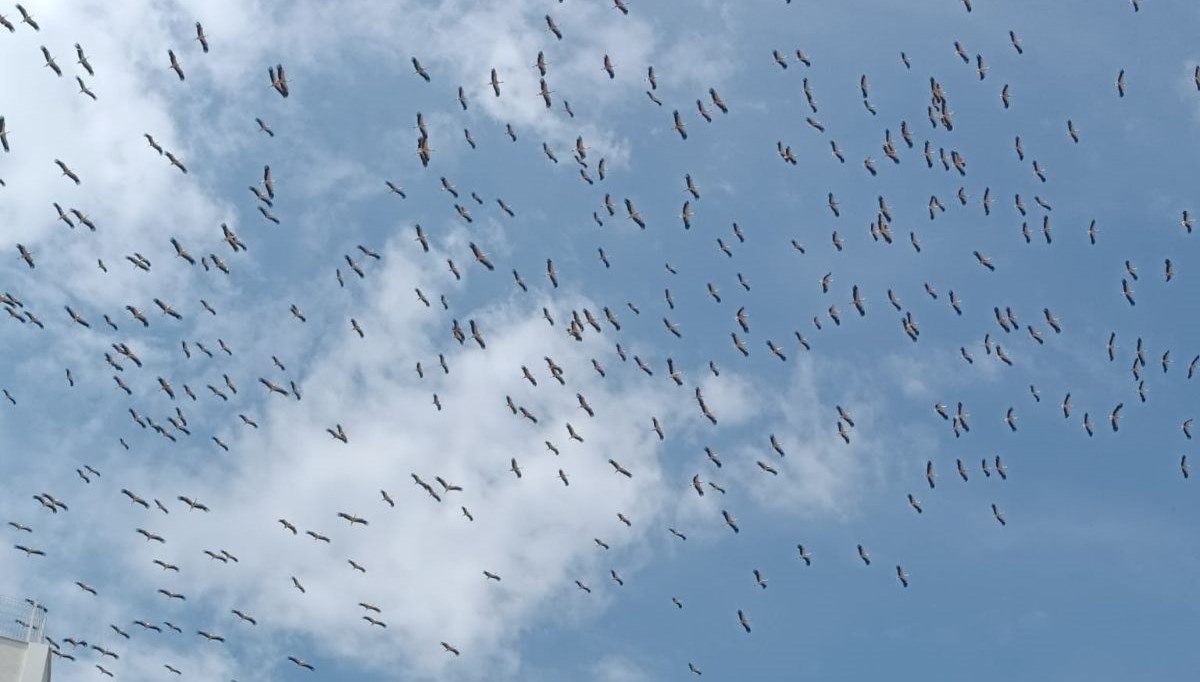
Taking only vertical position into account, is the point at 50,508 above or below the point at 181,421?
below

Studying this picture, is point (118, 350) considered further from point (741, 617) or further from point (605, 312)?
point (741, 617)

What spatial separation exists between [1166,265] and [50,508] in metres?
52.5

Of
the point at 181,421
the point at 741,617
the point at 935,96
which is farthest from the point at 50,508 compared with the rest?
the point at 935,96

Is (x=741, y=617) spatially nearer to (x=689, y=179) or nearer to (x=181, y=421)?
(x=689, y=179)

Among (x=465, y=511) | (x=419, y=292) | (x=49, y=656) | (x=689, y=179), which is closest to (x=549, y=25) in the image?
(x=689, y=179)

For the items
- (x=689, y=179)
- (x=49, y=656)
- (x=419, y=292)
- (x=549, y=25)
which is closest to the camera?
(x=49, y=656)

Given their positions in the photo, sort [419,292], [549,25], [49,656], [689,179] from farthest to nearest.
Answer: [419,292]
[689,179]
[549,25]
[49,656]

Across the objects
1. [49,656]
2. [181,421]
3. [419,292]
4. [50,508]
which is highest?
[419,292]

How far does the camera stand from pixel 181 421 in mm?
91125

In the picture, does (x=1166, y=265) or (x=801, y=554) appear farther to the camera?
(x=801, y=554)

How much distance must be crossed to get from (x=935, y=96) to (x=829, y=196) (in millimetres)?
8584

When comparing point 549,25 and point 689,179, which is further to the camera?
point 689,179

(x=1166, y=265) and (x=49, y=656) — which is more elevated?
(x=1166, y=265)

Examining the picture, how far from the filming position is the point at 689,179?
84000 millimetres
